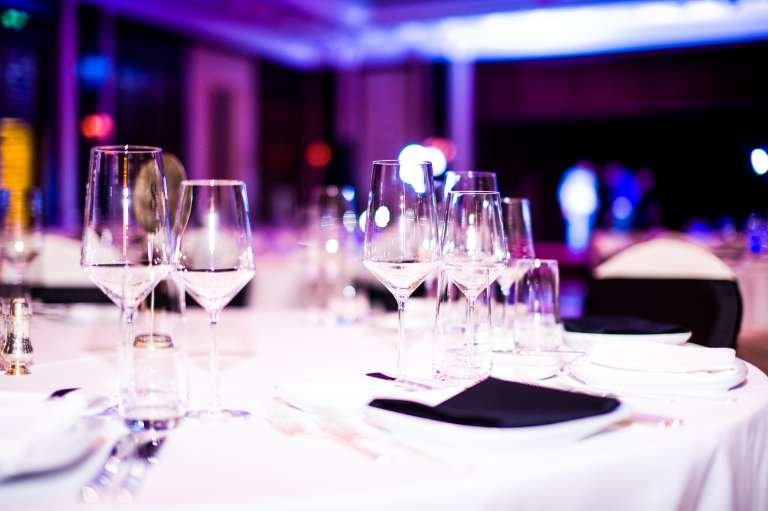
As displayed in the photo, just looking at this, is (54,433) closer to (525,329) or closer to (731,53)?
(525,329)

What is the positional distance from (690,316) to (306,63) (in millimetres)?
10360

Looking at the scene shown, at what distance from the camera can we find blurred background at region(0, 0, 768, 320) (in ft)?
27.9

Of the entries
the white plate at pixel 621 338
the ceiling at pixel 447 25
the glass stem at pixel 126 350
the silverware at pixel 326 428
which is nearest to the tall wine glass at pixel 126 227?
the glass stem at pixel 126 350

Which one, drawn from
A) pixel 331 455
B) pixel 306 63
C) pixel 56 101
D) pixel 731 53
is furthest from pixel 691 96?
pixel 331 455

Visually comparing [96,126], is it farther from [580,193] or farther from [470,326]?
[470,326]

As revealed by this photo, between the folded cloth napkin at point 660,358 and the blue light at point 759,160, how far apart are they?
1.71 feet

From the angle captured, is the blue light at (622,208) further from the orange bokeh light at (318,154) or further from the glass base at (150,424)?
the glass base at (150,424)

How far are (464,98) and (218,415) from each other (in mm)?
10580

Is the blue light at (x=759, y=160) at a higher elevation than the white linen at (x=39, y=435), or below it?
higher

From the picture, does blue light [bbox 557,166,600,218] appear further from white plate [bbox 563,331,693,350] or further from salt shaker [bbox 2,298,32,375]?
salt shaker [bbox 2,298,32,375]

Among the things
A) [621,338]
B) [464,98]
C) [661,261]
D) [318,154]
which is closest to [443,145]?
[464,98]

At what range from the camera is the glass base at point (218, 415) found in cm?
91

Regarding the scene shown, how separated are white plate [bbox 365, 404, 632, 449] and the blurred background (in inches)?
272

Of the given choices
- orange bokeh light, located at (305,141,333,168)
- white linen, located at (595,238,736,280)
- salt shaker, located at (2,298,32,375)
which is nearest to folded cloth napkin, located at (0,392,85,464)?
salt shaker, located at (2,298,32,375)
